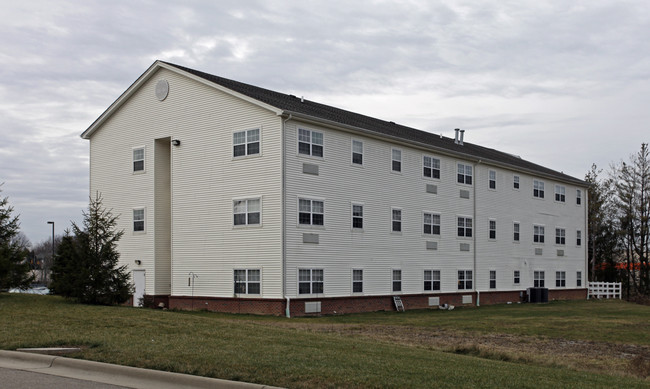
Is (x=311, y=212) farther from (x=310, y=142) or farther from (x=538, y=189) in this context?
(x=538, y=189)

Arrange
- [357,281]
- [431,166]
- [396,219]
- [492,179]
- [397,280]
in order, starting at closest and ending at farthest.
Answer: [357,281]
[397,280]
[396,219]
[431,166]
[492,179]

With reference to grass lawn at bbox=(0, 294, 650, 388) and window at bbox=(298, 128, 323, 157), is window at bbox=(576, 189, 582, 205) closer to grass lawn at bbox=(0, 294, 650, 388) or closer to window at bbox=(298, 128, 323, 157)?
window at bbox=(298, 128, 323, 157)

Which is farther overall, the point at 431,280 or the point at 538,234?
the point at 538,234

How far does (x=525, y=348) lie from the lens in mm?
18703

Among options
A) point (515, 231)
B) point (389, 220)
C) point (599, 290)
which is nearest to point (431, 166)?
point (389, 220)

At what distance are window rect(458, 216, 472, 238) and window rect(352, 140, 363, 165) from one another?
964 centimetres

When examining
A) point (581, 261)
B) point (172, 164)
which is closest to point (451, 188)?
point (172, 164)

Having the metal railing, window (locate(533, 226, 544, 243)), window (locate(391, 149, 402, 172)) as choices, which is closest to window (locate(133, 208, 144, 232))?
window (locate(391, 149, 402, 172))

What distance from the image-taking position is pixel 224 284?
31.5 meters

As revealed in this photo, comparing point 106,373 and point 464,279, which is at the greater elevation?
point 106,373

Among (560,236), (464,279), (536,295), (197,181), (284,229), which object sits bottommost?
(536,295)

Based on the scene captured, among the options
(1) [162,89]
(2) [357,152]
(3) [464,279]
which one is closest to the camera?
(2) [357,152]

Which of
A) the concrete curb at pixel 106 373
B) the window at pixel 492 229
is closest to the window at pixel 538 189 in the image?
the window at pixel 492 229

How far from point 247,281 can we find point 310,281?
9.16ft
